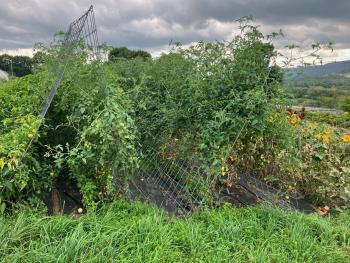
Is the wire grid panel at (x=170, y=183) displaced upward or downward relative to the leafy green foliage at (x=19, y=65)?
downward

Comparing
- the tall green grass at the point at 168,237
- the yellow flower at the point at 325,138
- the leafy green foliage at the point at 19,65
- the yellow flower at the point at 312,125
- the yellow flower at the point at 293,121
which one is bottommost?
the tall green grass at the point at 168,237

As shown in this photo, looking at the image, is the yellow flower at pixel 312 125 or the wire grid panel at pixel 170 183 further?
the yellow flower at pixel 312 125

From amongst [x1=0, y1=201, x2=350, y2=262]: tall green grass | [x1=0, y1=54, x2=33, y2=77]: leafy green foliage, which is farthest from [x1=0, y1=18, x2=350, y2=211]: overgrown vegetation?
[x1=0, y1=54, x2=33, y2=77]: leafy green foliage

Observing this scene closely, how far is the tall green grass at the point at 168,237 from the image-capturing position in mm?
2496

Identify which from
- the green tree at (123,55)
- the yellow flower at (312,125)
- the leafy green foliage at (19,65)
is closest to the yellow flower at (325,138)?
the yellow flower at (312,125)

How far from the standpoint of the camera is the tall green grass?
2.50 metres

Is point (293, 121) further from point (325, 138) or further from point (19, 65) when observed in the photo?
point (19, 65)

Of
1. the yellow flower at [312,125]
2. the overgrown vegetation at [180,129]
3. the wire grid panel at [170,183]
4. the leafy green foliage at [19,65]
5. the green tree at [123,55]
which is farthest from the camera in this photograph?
the leafy green foliage at [19,65]

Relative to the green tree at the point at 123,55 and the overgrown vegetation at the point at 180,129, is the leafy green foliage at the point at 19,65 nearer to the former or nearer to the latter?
the green tree at the point at 123,55

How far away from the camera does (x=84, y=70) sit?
387 cm

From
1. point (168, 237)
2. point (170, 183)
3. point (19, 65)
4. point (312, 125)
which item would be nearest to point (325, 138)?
point (312, 125)

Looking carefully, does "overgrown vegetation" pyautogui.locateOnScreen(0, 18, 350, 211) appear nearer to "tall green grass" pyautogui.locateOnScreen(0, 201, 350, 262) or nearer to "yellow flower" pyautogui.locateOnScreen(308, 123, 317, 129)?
"yellow flower" pyautogui.locateOnScreen(308, 123, 317, 129)

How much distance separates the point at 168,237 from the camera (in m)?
2.72

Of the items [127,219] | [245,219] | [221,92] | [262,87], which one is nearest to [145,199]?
[127,219]
